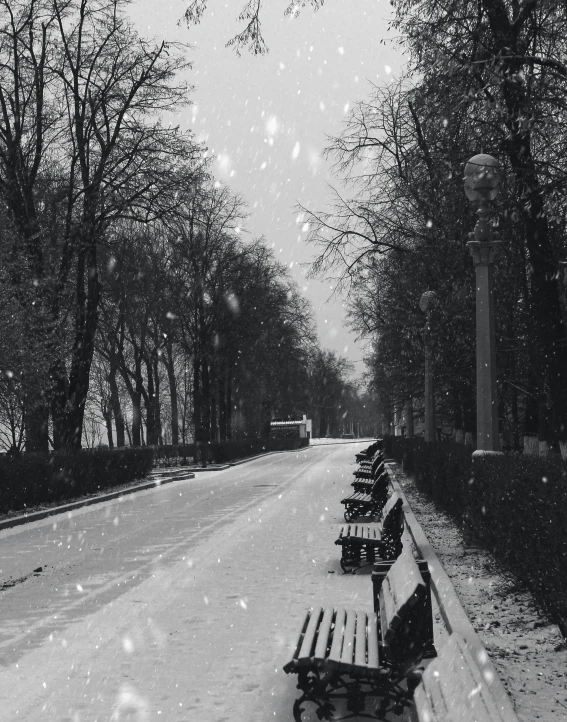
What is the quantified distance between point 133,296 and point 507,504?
39921 mm

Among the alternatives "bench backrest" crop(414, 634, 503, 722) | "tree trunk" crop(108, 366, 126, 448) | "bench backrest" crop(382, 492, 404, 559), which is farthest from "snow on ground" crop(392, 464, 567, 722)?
"tree trunk" crop(108, 366, 126, 448)

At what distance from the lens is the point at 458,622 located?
24.2 ft

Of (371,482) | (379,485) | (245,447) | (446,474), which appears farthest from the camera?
(245,447)

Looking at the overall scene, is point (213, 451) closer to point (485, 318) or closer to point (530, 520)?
point (485, 318)

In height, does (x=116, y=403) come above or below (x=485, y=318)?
below

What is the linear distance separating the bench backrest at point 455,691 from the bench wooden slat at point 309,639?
142 centimetres

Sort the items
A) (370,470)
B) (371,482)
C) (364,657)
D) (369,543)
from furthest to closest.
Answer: (370,470) → (371,482) → (369,543) → (364,657)

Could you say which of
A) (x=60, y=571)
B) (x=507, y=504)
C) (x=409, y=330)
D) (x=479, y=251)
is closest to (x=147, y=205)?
(x=409, y=330)

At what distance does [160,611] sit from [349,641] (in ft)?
11.3

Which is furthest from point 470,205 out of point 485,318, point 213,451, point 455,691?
point 213,451

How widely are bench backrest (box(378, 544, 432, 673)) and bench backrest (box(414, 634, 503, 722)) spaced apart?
1.18 m

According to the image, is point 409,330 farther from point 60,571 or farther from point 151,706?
point 151,706

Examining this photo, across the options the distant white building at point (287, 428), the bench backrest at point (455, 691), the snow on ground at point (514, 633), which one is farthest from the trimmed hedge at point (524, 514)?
the distant white building at point (287, 428)

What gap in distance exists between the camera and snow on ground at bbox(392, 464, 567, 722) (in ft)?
18.0
